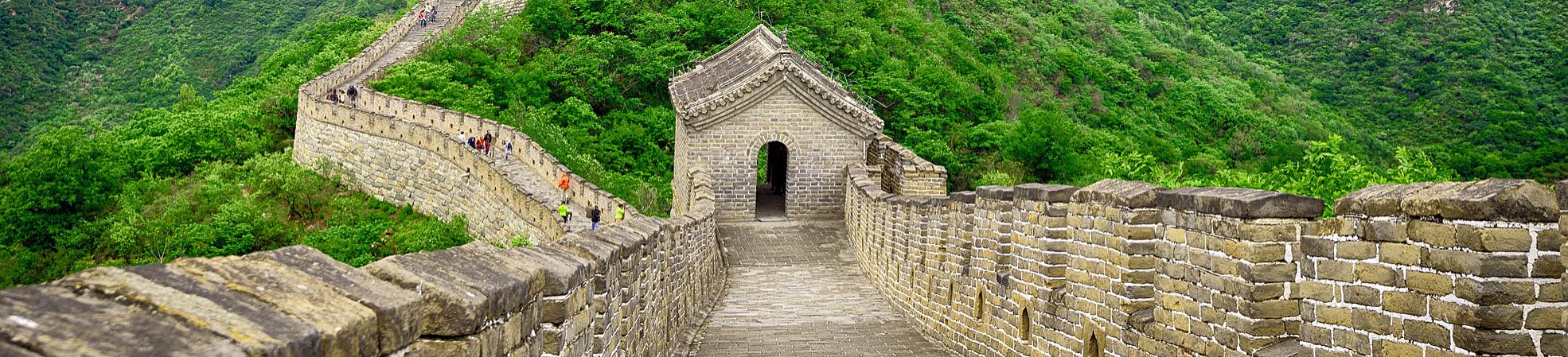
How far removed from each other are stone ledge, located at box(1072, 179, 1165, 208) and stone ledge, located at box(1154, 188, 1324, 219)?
666mm

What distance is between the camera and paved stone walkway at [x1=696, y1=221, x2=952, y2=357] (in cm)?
1577

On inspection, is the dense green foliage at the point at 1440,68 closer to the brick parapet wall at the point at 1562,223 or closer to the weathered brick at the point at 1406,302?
the weathered brick at the point at 1406,302

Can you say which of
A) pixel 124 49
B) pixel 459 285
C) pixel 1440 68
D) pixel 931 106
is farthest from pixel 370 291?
pixel 124 49

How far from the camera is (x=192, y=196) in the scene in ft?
137

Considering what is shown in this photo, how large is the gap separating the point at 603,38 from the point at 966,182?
42.0 ft

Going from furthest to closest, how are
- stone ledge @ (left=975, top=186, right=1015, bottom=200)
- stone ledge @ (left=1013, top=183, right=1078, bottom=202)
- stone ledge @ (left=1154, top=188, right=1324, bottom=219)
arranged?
stone ledge @ (left=975, top=186, right=1015, bottom=200) < stone ledge @ (left=1013, top=183, right=1078, bottom=202) < stone ledge @ (left=1154, top=188, right=1324, bottom=219)

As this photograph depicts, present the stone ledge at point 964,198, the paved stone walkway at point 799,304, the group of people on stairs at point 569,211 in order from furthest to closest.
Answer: the group of people on stairs at point 569,211 → the paved stone walkway at point 799,304 → the stone ledge at point 964,198

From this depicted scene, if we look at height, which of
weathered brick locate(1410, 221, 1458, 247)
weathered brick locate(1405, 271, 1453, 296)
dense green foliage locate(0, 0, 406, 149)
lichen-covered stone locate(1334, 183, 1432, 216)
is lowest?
weathered brick locate(1405, 271, 1453, 296)

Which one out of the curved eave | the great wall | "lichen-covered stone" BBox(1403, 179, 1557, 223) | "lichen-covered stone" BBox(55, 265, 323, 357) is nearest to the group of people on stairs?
the great wall

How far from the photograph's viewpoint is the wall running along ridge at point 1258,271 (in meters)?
6.08

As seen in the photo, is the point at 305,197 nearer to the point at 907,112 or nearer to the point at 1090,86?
the point at 907,112

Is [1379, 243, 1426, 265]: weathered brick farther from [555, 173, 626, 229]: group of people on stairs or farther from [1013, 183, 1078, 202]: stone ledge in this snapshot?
[555, 173, 626, 229]: group of people on stairs

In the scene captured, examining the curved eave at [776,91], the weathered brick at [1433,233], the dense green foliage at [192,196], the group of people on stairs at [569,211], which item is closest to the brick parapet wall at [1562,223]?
the weathered brick at [1433,233]

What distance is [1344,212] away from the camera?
689 cm
